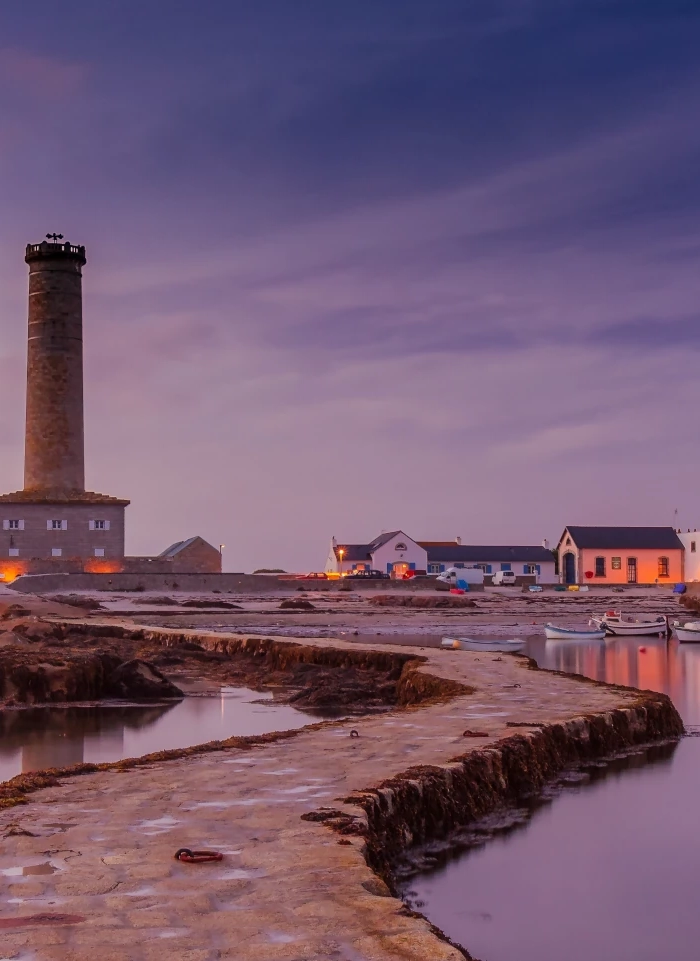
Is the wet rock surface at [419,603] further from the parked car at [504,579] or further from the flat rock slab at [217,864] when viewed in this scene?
the flat rock slab at [217,864]

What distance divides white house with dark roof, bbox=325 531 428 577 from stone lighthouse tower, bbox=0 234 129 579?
40451 mm

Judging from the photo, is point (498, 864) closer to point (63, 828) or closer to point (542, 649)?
point (63, 828)

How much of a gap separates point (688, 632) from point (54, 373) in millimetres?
37955

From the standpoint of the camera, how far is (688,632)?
4138 centimetres

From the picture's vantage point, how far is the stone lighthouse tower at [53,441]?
63.5 meters

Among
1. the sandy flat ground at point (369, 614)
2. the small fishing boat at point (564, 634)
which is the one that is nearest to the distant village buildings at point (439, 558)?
the sandy flat ground at point (369, 614)

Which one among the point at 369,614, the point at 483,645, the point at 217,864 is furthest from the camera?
the point at 369,614

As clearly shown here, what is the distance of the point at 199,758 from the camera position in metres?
10.9

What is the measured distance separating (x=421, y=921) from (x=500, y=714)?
803 cm

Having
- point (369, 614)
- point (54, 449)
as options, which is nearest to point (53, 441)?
point (54, 449)

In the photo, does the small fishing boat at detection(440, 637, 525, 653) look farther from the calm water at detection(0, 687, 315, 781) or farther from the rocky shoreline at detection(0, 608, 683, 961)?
the rocky shoreline at detection(0, 608, 683, 961)

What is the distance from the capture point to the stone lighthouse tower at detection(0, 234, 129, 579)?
208 feet

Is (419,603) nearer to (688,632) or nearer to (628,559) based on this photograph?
(688,632)

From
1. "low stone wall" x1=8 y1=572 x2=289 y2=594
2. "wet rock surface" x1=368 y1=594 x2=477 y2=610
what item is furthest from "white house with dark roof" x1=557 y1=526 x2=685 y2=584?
"wet rock surface" x1=368 y1=594 x2=477 y2=610
